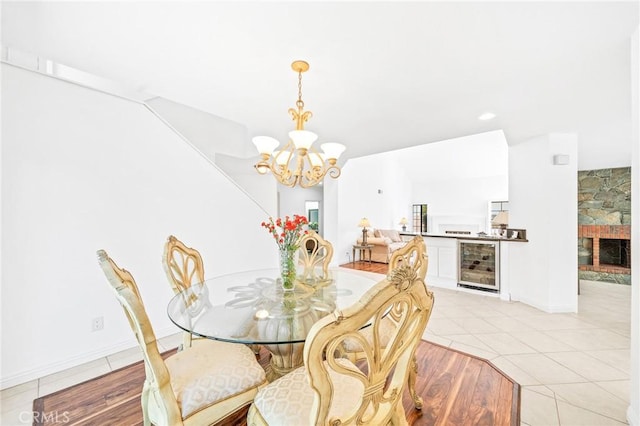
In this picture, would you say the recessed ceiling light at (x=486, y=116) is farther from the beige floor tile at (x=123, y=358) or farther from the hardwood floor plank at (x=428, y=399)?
the beige floor tile at (x=123, y=358)

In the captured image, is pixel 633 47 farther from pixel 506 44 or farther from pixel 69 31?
pixel 69 31

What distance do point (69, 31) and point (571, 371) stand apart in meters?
4.48

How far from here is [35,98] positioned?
1.98 meters

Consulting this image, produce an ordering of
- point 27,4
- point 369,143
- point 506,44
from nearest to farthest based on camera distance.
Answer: point 27,4
point 506,44
point 369,143

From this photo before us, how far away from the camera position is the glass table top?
1285 mm

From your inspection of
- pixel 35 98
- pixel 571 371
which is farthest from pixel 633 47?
pixel 35 98

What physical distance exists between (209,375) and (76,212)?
194 cm

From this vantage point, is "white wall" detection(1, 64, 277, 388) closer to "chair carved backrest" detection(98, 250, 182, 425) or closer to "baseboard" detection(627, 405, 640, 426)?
"chair carved backrest" detection(98, 250, 182, 425)

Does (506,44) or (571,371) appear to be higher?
(506,44)

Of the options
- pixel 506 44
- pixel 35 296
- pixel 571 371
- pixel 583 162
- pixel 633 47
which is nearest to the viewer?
pixel 633 47

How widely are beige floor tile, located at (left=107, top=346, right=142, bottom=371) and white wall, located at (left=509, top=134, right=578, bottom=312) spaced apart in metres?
4.75

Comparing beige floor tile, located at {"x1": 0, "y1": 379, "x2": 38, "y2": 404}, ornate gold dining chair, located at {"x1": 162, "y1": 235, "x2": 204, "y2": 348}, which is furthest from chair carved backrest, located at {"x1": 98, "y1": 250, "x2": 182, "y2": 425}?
beige floor tile, located at {"x1": 0, "y1": 379, "x2": 38, "y2": 404}

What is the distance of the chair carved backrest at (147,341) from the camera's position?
38.2 inches

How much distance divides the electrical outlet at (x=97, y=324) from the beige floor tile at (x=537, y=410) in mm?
3232
